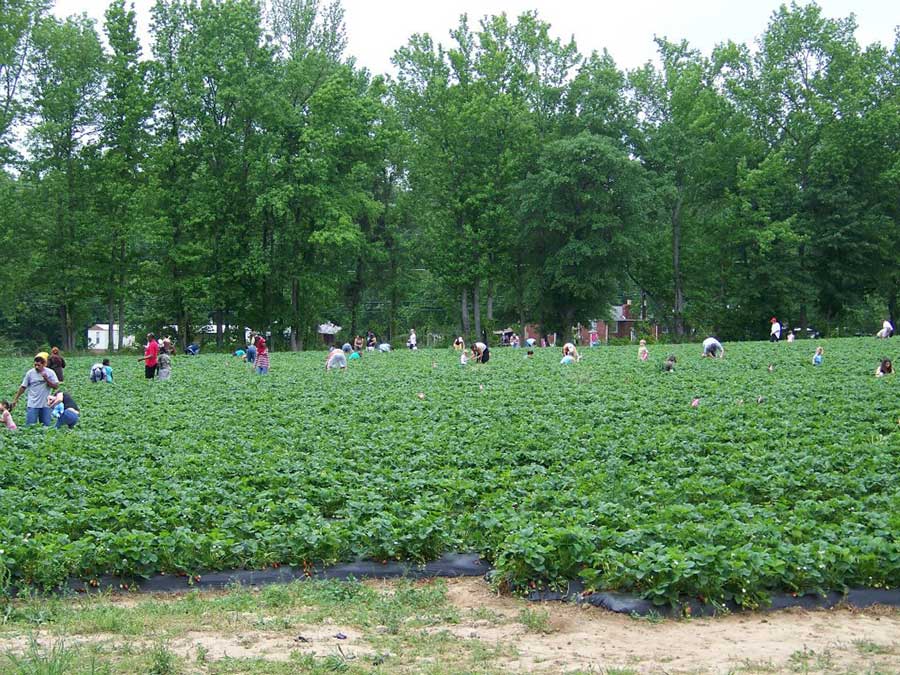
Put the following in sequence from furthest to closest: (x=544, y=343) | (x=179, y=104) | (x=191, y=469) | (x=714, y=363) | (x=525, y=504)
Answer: (x=544, y=343), (x=179, y=104), (x=714, y=363), (x=191, y=469), (x=525, y=504)

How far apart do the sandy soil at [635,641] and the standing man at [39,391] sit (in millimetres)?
11841

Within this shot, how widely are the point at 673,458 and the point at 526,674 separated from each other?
7.75 m

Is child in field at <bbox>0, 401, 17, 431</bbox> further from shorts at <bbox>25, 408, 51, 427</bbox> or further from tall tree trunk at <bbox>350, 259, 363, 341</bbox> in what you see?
tall tree trunk at <bbox>350, 259, 363, 341</bbox>

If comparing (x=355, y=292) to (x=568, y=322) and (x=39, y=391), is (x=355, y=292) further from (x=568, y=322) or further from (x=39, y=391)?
(x=39, y=391)

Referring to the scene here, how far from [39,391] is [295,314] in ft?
131

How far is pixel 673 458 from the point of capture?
13.1 meters

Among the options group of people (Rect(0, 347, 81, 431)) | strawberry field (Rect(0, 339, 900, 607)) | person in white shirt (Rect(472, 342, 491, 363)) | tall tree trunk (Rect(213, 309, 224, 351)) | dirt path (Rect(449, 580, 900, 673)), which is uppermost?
tall tree trunk (Rect(213, 309, 224, 351))

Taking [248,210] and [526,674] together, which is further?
[248,210]

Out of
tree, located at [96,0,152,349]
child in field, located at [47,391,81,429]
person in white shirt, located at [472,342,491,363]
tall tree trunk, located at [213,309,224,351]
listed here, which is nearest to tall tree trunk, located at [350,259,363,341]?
tall tree trunk, located at [213,309,224,351]

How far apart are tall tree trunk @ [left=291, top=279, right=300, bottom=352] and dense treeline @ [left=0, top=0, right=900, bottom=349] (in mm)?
323

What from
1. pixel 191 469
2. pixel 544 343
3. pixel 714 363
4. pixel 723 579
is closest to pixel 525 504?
pixel 723 579

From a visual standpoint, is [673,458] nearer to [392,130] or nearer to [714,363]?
[714,363]

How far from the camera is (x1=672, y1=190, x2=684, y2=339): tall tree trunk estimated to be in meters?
63.2

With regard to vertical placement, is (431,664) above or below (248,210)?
below
